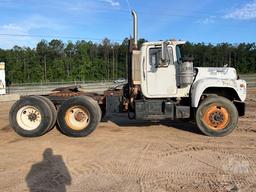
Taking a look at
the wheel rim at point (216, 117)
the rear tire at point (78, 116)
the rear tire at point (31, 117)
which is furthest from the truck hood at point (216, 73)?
the rear tire at point (31, 117)

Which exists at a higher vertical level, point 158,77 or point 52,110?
point 158,77

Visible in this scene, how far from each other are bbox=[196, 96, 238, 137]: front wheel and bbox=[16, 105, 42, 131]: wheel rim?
4.70 m

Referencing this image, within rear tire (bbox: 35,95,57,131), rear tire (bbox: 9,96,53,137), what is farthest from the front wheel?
rear tire (bbox: 9,96,53,137)

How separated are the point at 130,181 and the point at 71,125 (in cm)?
423

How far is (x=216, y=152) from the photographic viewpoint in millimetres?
7785

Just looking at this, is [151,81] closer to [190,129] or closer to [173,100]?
[173,100]

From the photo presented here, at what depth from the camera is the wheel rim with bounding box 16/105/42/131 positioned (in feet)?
32.3

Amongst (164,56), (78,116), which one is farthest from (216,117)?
(78,116)

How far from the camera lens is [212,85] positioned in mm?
9406

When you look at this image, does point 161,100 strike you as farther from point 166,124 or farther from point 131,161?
point 131,161

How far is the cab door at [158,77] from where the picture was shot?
381 inches

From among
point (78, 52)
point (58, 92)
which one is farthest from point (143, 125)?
point (78, 52)

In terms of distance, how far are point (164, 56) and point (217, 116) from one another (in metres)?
2.27

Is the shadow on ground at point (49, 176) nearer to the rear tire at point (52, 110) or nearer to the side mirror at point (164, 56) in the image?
the rear tire at point (52, 110)
